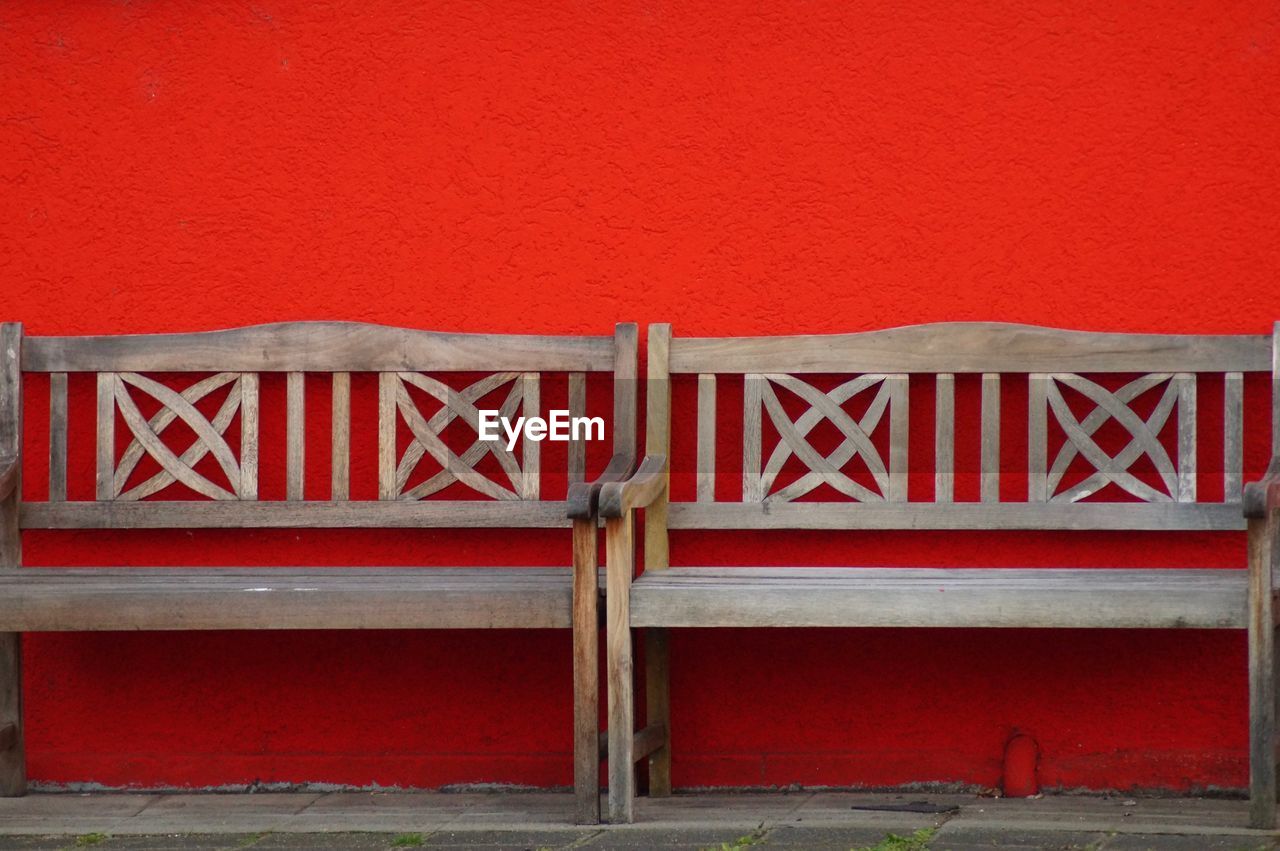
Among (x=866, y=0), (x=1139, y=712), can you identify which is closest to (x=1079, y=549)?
(x=1139, y=712)

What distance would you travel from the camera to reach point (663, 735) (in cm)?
388

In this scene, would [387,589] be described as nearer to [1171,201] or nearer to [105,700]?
[105,700]

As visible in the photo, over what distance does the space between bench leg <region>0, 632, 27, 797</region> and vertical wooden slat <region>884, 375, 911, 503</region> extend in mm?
2228

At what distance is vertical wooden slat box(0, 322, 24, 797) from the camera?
3957 mm

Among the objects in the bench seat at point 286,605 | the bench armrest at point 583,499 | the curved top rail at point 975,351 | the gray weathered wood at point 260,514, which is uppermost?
the curved top rail at point 975,351

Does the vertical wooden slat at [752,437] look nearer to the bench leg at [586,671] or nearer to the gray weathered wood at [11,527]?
the bench leg at [586,671]

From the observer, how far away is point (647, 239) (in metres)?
4.04

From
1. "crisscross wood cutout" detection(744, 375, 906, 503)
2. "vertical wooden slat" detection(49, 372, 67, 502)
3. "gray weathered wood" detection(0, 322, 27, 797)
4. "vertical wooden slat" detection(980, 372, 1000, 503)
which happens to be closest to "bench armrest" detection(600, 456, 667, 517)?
"crisscross wood cutout" detection(744, 375, 906, 503)

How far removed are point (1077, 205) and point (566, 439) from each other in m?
1.42

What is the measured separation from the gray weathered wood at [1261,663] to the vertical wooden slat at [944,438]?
85 cm

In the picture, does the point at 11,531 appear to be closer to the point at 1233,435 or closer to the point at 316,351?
the point at 316,351

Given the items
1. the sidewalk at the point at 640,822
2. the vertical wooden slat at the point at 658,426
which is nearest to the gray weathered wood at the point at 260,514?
the vertical wooden slat at the point at 658,426

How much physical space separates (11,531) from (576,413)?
4.79ft

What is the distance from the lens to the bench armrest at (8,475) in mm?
3891
